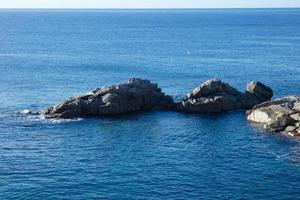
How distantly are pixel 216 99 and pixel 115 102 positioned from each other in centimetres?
2253

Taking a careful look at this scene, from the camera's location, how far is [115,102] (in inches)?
4948

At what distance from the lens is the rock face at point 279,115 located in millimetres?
111625

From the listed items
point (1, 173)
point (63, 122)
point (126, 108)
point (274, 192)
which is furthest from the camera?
point (126, 108)

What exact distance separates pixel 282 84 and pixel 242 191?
8560 cm

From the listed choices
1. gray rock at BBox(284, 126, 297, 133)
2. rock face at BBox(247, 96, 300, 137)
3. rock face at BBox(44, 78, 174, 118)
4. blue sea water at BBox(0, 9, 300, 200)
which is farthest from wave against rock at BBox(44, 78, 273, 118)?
gray rock at BBox(284, 126, 297, 133)

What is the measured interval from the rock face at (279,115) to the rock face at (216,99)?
731 cm

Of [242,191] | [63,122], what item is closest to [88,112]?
[63,122]

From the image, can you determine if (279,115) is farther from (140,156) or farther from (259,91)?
(140,156)

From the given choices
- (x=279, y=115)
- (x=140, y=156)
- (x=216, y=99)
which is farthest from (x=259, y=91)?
(x=140, y=156)

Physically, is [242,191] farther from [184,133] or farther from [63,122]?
[63,122]

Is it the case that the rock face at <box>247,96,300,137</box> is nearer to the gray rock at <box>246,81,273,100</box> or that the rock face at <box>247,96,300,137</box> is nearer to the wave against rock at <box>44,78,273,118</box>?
the wave against rock at <box>44,78,273,118</box>

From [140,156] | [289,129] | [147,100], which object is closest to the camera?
[140,156]

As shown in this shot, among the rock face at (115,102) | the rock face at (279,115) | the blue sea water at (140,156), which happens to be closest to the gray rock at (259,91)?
the blue sea water at (140,156)

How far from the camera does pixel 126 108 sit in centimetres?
12694
